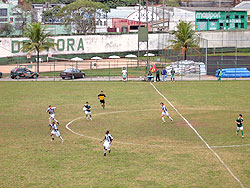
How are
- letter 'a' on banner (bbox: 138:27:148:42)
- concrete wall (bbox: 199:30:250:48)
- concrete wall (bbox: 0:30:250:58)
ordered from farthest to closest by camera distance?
concrete wall (bbox: 199:30:250:48) < concrete wall (bbox: 0:30:250:58) < letter 'a' on banner (bbox: 138:27:148:42)

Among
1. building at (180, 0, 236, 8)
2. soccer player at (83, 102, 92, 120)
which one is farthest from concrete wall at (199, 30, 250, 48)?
building at (180, 0, 236, 8)

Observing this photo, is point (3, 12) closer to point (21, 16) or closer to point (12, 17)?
point (12, 17)

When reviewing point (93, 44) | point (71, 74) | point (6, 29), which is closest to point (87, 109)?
point (71, 74)

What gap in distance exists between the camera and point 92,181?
21828 mm

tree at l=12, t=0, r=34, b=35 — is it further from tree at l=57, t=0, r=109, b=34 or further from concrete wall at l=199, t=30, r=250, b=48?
concrete wall at l=199, t=30, r=250, b=48

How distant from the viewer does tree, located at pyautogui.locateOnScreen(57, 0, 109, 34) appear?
112562mm

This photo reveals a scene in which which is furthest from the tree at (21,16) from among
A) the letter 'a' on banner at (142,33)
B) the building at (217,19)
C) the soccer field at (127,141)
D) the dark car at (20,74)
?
the soccer field at (127,141)

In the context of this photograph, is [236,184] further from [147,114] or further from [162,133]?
[147,114]

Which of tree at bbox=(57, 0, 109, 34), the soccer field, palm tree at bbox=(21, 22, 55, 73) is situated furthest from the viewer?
tree at bbox=(57, 0, 109, 34)

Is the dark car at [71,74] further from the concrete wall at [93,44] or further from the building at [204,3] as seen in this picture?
the building at [204,3]

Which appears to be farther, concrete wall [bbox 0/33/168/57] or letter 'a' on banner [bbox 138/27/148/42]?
concrete wall [bbox 0/33/168/57]

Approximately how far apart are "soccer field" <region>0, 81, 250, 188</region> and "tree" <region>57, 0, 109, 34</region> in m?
63.2

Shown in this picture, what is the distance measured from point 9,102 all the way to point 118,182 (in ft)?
92.2

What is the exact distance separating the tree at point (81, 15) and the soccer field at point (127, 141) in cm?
6318
